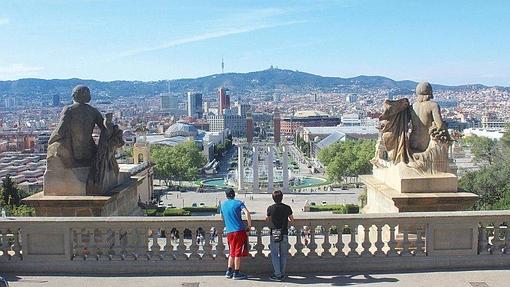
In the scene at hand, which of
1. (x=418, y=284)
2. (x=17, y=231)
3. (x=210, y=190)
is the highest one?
(x=17, y=231)

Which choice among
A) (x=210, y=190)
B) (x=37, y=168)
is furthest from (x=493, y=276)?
(x=37, y=168)

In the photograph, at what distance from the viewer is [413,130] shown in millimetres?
11094

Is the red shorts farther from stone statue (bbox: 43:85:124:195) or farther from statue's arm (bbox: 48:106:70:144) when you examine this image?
statue's arm (bbox: 48:106:70:144)

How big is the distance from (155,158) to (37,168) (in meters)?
31.6

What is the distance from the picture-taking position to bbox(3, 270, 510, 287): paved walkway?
8.42 meters

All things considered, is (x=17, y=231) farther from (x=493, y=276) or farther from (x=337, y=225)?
(x=493, y=276)

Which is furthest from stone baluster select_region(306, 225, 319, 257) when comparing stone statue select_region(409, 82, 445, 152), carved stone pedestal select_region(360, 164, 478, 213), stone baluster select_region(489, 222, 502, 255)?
stone statue select_region(409, 82, 445, 152)

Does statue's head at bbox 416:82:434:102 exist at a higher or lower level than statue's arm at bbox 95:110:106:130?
higher

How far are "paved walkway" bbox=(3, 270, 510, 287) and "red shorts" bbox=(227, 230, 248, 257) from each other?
1.42 feet

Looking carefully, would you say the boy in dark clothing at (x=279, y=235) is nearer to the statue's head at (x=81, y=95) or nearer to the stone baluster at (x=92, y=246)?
the stone baluster at (x=92, y=246)

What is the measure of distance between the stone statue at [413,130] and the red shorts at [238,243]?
3.79m

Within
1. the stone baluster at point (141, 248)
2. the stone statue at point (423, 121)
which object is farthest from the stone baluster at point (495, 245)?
the stone baluster at point (141, 248)

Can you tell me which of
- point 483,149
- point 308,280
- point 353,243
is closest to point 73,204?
point 308,280

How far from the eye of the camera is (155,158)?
8306cm
